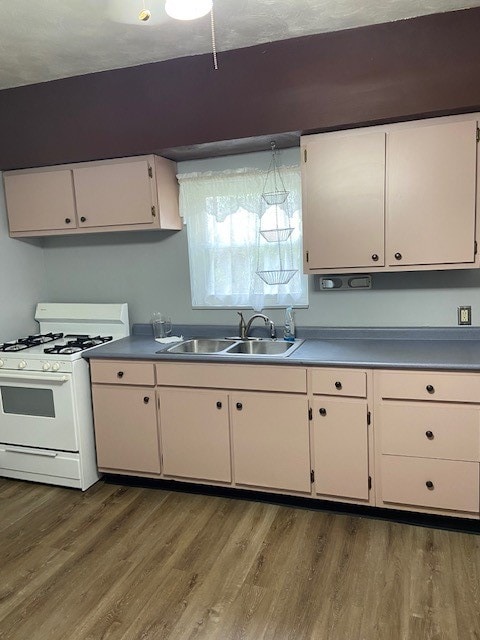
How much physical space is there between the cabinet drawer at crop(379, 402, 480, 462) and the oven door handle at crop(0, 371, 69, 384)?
1.83 m

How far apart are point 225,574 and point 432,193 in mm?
2066

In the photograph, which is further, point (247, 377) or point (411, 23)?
point (247, 377)

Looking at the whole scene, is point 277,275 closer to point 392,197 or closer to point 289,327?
point 289,327

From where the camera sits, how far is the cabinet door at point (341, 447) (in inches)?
94.8

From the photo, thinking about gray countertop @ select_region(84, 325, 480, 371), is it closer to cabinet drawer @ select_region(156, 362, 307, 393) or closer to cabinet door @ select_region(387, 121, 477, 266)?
cabinet drawer @ select_region(156, 362, 307, 393)

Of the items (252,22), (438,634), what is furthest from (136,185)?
(438,634)

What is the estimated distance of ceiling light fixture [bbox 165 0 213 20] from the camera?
1.50m

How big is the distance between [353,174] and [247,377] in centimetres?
121

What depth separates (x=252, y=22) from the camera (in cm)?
223

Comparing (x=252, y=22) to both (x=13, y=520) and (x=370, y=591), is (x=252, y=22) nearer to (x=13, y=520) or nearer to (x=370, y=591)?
(x=370, y=591)

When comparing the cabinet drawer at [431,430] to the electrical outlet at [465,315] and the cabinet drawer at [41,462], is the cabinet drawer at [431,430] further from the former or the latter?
the cabinet drawer at [41,462]

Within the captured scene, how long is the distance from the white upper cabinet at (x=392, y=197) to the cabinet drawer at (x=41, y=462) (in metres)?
1.85

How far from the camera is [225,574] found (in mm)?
2127

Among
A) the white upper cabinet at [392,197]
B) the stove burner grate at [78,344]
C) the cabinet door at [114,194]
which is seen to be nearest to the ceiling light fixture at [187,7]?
the white upper cabinet at [392,197]
